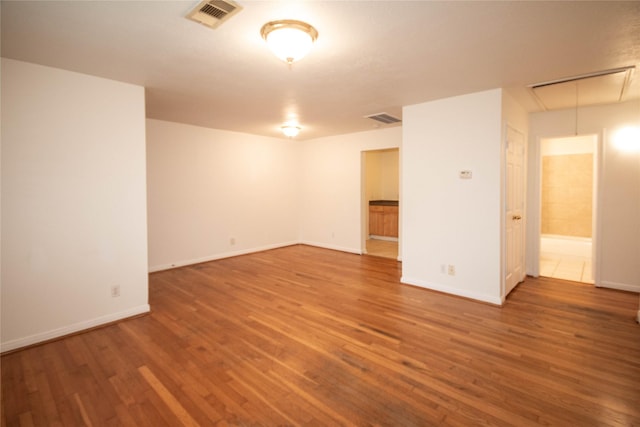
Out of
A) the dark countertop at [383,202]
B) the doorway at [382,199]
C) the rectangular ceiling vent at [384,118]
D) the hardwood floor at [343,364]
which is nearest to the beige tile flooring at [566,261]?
the hardwood floor at [343,364]

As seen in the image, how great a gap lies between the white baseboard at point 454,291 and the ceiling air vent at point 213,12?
3889 mm

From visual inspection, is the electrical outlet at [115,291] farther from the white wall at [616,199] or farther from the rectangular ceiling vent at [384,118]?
the white wall at [616,199]

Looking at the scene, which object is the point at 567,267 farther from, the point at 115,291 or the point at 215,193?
the point at 115,291

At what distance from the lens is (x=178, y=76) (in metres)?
3.09

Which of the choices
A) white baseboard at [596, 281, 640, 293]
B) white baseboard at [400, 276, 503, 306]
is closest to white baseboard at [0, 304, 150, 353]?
white baseboard at [400, 276, 503, 306]

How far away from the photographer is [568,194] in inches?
311

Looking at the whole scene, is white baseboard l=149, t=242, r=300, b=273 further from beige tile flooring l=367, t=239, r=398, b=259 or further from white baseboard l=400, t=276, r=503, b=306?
white baseboard l=400, t=276, r=503, b=306

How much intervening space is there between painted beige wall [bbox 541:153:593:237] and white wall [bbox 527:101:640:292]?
425 cm

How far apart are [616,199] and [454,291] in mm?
2733

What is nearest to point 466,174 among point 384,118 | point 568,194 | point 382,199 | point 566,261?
point 384,118

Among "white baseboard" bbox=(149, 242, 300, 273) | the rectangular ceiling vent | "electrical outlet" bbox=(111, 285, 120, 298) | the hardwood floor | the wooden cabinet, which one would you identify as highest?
the rectangular ceiling vent

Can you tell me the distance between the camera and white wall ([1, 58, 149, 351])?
268 cm

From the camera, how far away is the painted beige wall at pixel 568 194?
762 cm

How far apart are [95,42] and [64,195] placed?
151 centimetres
